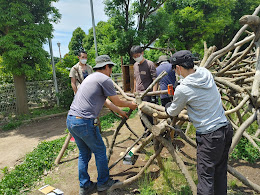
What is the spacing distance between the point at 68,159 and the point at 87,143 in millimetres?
1667

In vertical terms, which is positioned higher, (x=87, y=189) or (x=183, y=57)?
(x=183, y=57)

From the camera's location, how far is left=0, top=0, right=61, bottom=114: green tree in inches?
255

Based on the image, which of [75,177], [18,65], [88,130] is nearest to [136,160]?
[75,177]

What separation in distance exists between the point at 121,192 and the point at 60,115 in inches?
239

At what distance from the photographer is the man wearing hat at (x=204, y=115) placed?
72.3 inches

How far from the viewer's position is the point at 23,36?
6699mm

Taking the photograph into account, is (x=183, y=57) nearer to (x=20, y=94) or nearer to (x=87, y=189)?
(x=87, y=189)

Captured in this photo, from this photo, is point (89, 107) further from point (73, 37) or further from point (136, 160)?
point (73, 37)

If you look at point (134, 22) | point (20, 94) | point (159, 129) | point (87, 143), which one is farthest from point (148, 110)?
point (134, 22)

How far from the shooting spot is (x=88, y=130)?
2531 millimetres

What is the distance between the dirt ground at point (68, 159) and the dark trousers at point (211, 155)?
3.57 feet

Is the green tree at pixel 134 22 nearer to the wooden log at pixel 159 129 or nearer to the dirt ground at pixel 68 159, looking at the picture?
the dirt ground at pixel 68 159

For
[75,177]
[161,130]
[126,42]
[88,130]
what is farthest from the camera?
[126,42]

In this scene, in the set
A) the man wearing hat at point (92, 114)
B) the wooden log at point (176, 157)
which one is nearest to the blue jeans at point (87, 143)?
the man wearing hat at point (92, 114)
